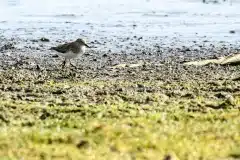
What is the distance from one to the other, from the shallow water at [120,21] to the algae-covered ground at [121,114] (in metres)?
15.2

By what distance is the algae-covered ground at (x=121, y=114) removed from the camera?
36.9 ft

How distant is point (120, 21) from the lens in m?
51.7

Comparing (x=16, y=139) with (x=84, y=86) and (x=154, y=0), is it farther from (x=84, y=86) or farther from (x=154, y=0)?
(x=154, y=0)

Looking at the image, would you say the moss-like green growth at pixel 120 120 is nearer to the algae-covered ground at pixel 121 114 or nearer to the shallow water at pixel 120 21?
the algae-covered ground at pixel 121 114

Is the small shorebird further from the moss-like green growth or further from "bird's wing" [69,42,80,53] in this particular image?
the moss-like green growth

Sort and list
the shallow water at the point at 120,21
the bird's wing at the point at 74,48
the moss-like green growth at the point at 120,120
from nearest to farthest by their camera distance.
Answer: the moss-like green growth at the point at 120,120, the bird's wing at the point at 74,48, the shallow water at the point at 120,21

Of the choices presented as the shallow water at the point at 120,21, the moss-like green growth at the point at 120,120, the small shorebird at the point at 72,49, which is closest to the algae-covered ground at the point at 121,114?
the moss-like green growth at the point at 120,120

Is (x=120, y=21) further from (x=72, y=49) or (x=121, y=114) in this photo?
(x=121, y=114)

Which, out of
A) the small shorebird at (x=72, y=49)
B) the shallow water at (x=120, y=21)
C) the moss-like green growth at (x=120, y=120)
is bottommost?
Answer: the shallow water at (x=120, y=21)

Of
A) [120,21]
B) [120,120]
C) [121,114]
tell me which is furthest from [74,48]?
[120,21]

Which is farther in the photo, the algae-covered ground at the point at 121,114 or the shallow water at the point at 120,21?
the shallow water at the point at 120,21

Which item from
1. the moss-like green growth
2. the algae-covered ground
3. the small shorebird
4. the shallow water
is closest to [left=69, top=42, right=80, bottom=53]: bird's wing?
the small shorebird

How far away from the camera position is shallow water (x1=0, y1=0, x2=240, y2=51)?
142 ft

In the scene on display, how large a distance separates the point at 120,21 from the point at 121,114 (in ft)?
122
